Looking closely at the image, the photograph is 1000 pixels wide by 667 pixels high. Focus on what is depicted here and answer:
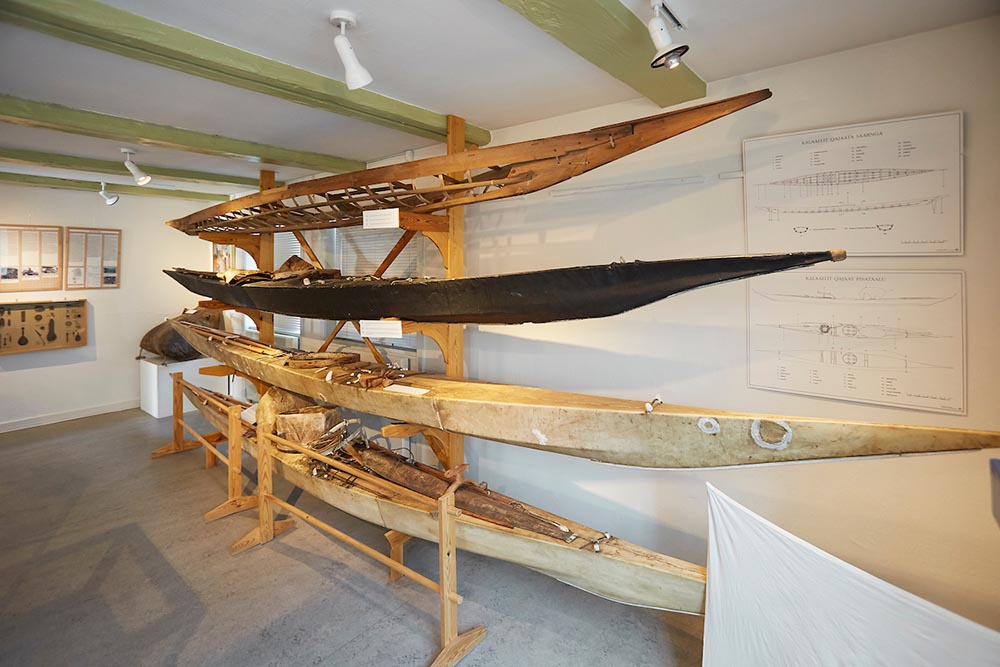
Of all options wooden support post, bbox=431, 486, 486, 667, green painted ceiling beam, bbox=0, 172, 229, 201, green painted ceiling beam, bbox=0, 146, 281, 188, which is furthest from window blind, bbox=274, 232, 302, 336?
wooden support post, bbox=431, 486, 486, 667

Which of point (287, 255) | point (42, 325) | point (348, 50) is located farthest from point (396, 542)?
point (42, 325)

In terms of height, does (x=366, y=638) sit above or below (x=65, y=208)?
below

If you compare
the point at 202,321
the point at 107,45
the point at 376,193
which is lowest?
the point at 202,321

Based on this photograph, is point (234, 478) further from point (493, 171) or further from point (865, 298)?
point (865, 298)

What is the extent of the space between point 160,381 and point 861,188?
6.71 meters

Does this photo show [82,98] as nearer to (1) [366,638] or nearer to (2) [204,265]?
(1) [366,638]

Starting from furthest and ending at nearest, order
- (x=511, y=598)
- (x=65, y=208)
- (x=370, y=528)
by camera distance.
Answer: (x=65, y=208)
(x=370, y=528)
(x=511, y=598)

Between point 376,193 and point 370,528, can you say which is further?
point 370,528

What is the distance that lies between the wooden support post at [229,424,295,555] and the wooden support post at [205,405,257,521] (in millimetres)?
284

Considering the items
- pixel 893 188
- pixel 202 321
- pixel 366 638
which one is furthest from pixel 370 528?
pixel 202 321

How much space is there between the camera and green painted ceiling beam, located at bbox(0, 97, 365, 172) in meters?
2.78

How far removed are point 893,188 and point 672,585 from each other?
1.80 m

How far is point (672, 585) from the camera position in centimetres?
180

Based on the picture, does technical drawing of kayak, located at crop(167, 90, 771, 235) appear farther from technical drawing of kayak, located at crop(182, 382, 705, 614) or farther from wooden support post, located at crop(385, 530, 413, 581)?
wooden support post, located at crop(385, 530, 413, 581)
